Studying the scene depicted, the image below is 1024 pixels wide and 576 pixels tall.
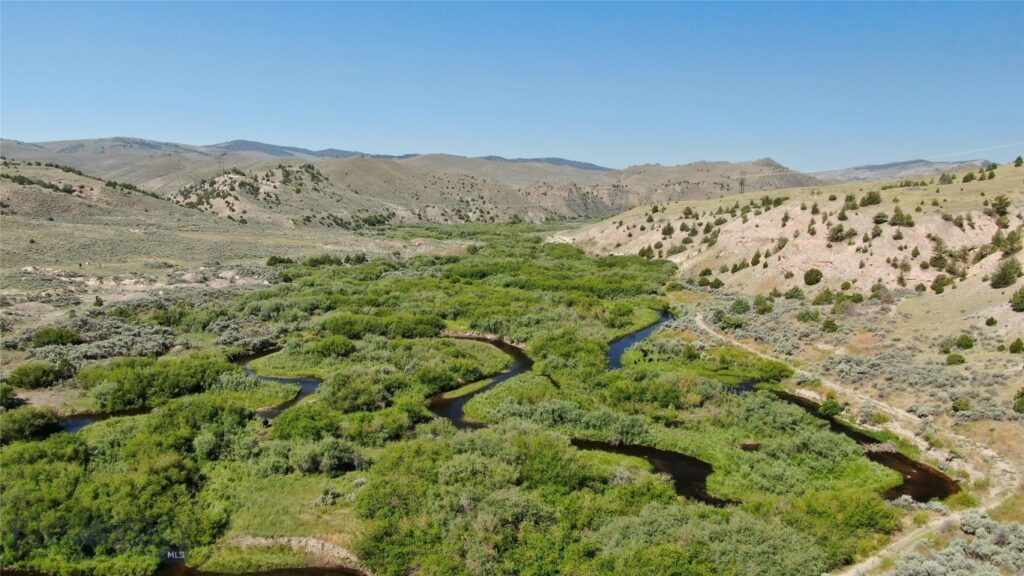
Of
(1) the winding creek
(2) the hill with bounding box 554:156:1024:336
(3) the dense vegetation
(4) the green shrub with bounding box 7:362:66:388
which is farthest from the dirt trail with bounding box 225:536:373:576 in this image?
(2) the hill with bounding box 554:156:1024:336

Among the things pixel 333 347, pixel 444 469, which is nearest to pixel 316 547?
pixel 444 469

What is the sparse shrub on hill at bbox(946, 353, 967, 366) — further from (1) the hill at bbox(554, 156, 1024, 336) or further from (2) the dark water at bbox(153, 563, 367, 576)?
(2) the dark water at bbox(153, 563, 367, 576)

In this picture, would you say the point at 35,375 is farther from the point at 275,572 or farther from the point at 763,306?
the point at 763,306

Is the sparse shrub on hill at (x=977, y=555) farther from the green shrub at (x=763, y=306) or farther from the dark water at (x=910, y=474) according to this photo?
the green shrub at (x=763, y=306)

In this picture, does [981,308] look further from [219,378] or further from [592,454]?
[219,378]

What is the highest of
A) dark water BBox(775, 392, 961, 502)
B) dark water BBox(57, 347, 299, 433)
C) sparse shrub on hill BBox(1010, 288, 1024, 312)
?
sparse shrub on hill BBox(1010, 288, 1024, 312)

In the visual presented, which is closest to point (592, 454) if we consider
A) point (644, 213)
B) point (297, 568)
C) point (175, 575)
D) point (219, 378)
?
point (297, 568)
